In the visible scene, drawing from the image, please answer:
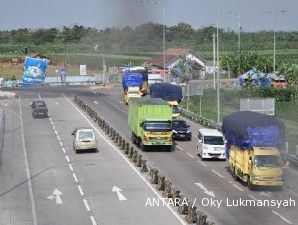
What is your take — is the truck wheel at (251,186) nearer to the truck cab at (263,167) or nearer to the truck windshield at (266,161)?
the truck cab at (263,167)

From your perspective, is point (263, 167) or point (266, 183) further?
point (266, 183)

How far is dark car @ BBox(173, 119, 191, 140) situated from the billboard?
7963 cm

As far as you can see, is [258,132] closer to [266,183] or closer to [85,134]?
[266,183]

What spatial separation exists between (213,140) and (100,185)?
12.3 meters

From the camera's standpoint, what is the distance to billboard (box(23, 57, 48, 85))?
5620 inches

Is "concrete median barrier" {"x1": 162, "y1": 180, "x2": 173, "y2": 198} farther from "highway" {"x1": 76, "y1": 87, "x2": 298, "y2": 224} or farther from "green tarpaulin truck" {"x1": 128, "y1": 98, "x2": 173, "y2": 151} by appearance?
"green tarpaulin truck" {"x1": 128, "y1": 98, "x2": 173, "y2": 151}

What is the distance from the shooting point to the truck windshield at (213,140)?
5533 centimetres

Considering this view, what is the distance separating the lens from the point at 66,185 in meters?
46.8

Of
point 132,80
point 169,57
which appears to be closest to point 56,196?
point 132,80

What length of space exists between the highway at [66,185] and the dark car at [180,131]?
6.19 metres

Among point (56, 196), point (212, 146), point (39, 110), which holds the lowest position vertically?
point (56, 196)

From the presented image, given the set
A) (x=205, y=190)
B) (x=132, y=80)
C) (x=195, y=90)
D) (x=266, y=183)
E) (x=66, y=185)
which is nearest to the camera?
(x=266, y=183)

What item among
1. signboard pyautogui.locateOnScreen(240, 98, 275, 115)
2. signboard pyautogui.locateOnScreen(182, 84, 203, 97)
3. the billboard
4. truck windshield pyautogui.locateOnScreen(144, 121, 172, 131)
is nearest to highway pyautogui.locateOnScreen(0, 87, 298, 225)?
truck windshield pyautogui.locateOnScreen(144, 121, 172, 131)

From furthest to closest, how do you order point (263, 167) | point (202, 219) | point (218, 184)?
point (218, 184) < point (263, 167) < point (202, 219)
